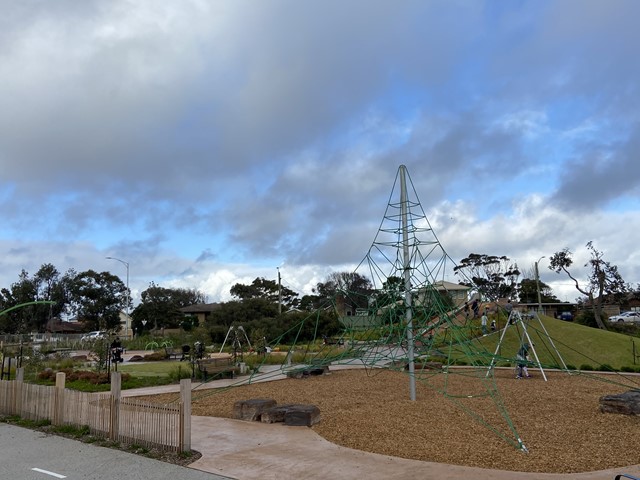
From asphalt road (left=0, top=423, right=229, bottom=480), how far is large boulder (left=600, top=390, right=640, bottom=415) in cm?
803

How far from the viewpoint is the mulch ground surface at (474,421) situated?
7887 millimetres

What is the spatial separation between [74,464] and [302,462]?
11.1 ft

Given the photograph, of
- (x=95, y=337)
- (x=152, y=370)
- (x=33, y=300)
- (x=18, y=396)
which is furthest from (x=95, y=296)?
(x=18, y=396)

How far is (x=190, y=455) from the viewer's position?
27.3 feet

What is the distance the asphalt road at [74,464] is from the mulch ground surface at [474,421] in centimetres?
292

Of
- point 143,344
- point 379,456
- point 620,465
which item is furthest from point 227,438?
point 143,344

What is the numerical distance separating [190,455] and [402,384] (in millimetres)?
9652

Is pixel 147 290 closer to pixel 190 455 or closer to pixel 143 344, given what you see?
pixel 143 344

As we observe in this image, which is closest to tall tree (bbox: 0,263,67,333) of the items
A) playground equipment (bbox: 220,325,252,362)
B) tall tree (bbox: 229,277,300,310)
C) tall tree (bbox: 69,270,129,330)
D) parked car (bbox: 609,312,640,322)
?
tall tree (bbox: 69,270,129,330)

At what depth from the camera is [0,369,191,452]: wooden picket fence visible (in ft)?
27.7

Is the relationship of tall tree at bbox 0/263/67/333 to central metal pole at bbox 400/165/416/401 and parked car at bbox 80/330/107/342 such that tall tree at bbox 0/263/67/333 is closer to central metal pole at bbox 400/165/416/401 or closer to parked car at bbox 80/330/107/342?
parked car at bbox 80/330/107/342

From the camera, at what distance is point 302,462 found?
780 centimetres

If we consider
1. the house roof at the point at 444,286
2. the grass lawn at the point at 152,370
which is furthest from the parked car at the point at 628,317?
the grass lawn at the point at 152,370

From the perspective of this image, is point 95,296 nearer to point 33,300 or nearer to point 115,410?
point 33,300
